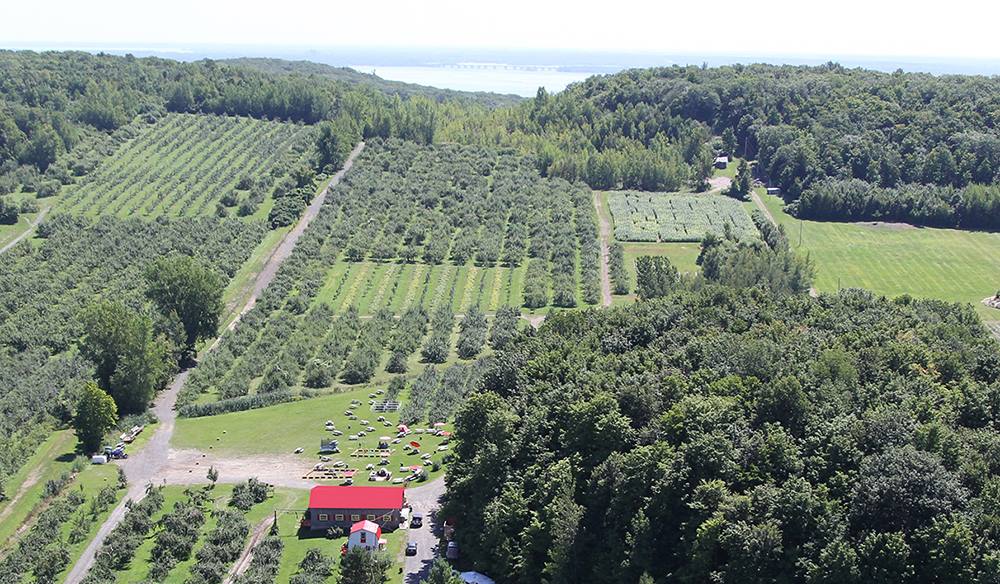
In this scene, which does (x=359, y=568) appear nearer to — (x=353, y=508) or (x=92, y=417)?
(x=353, y=508)

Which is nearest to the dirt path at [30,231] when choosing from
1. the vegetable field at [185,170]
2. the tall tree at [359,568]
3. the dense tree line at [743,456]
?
the vegetable field at [185,170]

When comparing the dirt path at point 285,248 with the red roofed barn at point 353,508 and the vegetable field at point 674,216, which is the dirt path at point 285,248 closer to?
the vegetable field at point 674,216

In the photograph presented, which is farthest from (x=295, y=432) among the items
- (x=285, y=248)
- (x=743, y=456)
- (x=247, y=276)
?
(x=285, y=248)

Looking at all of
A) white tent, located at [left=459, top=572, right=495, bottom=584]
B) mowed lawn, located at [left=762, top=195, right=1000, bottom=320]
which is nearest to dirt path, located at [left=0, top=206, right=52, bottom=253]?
white tent, located at [left=459, top=572, right=495, bottom=584]

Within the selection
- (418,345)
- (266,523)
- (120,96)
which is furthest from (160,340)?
(120,96)

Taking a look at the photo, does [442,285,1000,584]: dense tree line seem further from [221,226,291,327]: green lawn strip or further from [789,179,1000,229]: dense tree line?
[789,179,1000,229]: dense tree line

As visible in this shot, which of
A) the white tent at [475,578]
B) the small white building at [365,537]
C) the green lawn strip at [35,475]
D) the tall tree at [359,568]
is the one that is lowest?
the green lawn strip at [35,475]
